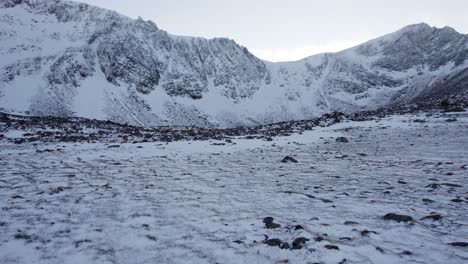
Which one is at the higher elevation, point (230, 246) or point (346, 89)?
point (346, 89)

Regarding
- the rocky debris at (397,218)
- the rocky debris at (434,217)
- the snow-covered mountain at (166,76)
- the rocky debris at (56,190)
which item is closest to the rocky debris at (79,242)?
the rocky debris at (56,190)

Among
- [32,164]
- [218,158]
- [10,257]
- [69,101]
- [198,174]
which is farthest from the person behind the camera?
[69,101]

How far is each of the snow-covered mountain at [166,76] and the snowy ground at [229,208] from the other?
239 ft

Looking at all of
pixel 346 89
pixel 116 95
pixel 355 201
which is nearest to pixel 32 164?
pixel 355 201

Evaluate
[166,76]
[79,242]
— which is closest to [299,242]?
[79,242]

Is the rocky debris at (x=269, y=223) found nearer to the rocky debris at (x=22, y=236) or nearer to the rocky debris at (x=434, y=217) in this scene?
the rocky debris at (x=434, y=217)

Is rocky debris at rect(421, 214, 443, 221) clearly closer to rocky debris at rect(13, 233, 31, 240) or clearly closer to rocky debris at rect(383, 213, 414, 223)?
rocky debris at rect(383, 213, 414, 223)

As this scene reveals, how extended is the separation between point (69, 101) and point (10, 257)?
101m

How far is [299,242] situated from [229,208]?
9.36 ft

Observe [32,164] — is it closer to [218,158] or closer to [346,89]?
[218,158]

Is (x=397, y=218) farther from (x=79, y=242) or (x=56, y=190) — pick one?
(x=56, y=190)

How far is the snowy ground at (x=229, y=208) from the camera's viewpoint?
6.07 meters

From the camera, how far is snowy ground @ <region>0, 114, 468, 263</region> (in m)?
6.07

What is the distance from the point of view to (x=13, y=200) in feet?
29.9
